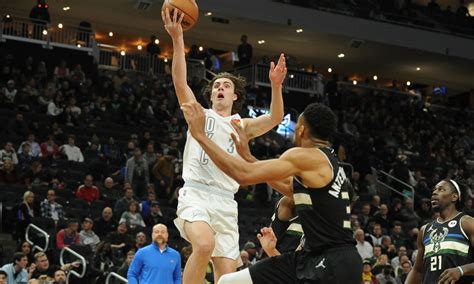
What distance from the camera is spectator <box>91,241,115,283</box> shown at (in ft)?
53.4

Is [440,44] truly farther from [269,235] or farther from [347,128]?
[269,235]

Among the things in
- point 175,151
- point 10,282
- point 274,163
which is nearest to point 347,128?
point 175,151

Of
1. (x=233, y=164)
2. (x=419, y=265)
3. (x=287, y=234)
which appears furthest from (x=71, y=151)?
(x=233, y=164)

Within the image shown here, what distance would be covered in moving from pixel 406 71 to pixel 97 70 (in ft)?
53.6

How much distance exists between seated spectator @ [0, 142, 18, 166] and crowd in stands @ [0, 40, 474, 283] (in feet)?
0.11

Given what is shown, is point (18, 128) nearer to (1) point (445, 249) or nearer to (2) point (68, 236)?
(2) point (68, 236)

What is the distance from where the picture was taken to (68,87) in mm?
26547

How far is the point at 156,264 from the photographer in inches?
507

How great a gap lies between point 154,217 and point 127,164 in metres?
2.54

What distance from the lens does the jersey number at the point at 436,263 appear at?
9.52m

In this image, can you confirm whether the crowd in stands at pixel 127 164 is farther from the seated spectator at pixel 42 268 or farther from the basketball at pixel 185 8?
the basketball at pixel 185 8

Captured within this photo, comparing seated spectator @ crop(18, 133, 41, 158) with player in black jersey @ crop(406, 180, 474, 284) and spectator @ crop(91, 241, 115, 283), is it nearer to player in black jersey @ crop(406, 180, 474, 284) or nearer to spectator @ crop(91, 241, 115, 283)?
spectator @ crop(91, 241, 115, 283)

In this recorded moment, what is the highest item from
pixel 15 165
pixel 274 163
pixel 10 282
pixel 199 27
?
pixel 199 27

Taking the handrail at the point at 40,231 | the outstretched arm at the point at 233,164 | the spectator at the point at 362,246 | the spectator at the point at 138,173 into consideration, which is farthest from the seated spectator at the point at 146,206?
the outstretched arm at the point at 233,164
